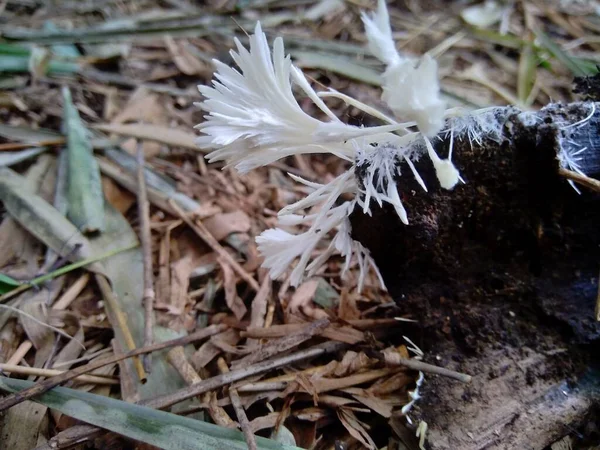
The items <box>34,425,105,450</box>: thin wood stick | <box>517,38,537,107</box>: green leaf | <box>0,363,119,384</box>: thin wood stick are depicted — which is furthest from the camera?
<box>517,38,537,107</box>: green leaf

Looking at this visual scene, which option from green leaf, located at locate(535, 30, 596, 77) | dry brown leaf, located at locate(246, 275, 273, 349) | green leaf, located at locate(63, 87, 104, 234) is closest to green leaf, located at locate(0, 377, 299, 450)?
dry brown leaf, located at locate(246, 275, 273, 349)

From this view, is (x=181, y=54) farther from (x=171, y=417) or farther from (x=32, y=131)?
(x=171, y=417)

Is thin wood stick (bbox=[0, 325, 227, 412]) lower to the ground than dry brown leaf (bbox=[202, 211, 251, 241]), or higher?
lower

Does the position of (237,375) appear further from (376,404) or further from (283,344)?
(376,404)

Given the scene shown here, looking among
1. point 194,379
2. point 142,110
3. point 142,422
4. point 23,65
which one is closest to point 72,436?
point 142,422

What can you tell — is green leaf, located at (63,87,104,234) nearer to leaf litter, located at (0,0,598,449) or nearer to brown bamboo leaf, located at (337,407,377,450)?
leaf litter, located at (0,0,598,449)

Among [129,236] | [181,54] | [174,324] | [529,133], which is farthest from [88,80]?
[529,133]
